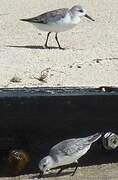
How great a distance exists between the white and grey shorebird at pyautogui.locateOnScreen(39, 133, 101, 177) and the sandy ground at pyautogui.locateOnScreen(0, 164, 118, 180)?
182mm

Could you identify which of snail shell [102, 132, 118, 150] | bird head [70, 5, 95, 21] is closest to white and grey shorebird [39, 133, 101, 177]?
snail shell [102, 132, 118, 150]

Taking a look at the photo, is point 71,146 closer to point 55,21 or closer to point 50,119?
point 50,119

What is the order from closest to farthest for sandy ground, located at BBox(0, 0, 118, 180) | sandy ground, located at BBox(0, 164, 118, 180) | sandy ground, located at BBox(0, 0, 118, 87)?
1. sandy ground, located at BBox(0, 164, 118, 180)
2. sandy ground, located at BBox(0, 0, 118, 180)
3. sandy ground, located at BBox(0, 0, 118, 87)

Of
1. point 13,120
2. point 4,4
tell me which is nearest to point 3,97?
point 13,120

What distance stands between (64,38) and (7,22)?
4.32 feet

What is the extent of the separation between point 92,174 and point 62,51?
5.36 metres

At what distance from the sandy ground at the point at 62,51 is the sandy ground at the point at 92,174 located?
305 cm

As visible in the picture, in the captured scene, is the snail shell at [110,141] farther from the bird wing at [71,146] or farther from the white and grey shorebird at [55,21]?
the white and grey shorebird at [55,21]

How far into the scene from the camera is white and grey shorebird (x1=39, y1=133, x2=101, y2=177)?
720cm

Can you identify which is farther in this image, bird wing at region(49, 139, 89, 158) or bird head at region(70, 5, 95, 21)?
bird head at region(70, 5, 95, 21)

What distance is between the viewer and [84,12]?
1440cm

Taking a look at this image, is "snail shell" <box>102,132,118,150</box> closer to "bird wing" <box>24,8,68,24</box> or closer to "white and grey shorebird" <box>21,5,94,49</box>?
"white and grey shorebird" <box>21,5,94,49</box>

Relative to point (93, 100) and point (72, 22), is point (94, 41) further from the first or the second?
point (93, 100)

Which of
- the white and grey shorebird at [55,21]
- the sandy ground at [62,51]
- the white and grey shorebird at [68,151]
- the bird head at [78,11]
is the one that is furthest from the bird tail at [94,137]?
the bird head at [78,11]
